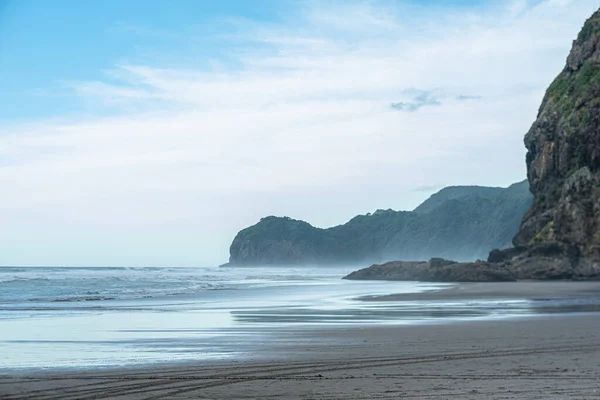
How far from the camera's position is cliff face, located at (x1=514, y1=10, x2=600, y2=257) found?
6359cm

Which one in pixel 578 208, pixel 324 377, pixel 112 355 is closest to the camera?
pixel 324 377

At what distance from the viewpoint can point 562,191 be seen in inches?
2653

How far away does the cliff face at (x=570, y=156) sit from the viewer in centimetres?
6359

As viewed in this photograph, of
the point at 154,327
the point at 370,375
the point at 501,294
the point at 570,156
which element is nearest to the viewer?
the point at 370,375

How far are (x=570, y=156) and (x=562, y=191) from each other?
514cm

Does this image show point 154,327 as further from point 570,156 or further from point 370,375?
point 570,156

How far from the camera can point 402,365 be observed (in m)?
12.2

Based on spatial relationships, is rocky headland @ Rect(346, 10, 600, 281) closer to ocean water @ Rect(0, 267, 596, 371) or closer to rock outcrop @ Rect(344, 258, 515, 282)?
rock outcrop @ Rect(344, 258, 515, 282)

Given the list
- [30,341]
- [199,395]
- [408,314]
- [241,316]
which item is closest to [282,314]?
[241,316]

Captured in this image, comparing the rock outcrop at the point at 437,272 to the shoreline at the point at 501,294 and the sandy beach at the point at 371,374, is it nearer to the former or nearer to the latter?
the shoreline at the point at 501,294

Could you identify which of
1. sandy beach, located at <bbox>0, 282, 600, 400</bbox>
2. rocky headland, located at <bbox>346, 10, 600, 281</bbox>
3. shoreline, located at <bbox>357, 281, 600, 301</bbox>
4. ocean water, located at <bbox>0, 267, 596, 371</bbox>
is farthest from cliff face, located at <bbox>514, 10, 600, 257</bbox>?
sandy beach, located at <bbox>0, 282, 600, 400</bbox>

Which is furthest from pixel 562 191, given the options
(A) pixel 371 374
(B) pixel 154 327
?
(A) pixel 371 374

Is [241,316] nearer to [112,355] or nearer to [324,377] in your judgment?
[112,355]

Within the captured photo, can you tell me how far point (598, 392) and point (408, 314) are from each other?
16.3m
